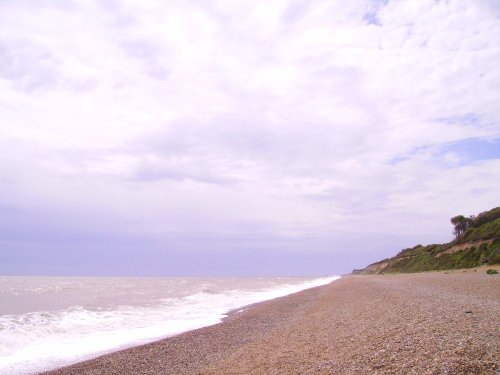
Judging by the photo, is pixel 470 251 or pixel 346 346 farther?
pixel 470 251

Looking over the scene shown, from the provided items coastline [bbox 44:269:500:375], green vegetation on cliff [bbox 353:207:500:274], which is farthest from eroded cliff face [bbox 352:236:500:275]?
coastline [bbox 44:269:500:375]

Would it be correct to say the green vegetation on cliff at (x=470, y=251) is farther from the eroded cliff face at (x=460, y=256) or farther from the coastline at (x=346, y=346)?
the coastline at (x=346, y=346)

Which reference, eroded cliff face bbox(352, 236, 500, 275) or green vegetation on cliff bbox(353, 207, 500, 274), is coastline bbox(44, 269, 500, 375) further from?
green vegetation on cliff bbox(353, 207, 500, 274)

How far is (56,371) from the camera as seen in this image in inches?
508

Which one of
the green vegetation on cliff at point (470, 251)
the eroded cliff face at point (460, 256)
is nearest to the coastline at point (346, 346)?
the eroded cliff face at point (460, 256)

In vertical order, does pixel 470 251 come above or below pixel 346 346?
above

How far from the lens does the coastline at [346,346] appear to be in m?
9.08

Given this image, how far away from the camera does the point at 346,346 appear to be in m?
12.2

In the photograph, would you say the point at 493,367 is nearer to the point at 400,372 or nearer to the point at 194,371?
the point at 400,372

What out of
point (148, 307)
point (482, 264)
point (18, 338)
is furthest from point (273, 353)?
point (482, 264)

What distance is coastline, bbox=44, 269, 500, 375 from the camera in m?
9.08

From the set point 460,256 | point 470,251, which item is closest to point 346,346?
point 470,251

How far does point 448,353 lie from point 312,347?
16.5 ft

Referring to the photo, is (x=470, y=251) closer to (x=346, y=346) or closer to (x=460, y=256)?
(x=460, y=256)
